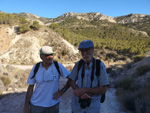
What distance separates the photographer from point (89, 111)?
5.95ft

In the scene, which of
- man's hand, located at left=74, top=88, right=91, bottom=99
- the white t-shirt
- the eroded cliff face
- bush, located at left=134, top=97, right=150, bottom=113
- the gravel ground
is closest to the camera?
man's hand, located at left=74, top=88, right=91, bottom=99

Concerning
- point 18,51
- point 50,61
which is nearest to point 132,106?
point 50,61

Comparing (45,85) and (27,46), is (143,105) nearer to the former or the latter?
(45,85)

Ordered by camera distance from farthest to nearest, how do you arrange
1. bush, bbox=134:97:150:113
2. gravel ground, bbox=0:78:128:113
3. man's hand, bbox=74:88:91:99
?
gravel ground, bbox=0:78:128:113 < bush, bbox=134:97:150:113 < man's hand, bbox=74:88:91:99

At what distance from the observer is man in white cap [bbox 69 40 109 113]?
5.81 ft

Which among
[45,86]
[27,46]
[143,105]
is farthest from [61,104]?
[27,46]

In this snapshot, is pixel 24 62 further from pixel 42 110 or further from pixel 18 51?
pixel 42 110

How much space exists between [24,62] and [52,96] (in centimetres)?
1937

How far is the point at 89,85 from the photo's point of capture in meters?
1.83

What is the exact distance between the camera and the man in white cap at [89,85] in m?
1.77

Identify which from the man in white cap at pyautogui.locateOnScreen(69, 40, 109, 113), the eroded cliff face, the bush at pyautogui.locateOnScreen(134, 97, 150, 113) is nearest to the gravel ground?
the bush at pyautogui.locateOnScreen(134, 97, 150, 113)

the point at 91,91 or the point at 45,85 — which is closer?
the point at 91,91

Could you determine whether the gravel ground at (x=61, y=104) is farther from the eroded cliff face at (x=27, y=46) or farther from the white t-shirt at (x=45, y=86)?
the eroded cliff face at (x=27, y=46)

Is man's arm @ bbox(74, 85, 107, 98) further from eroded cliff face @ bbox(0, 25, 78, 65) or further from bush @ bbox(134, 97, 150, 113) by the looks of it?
eroded cliff face @ bbox(0, 25, 78, 65)
